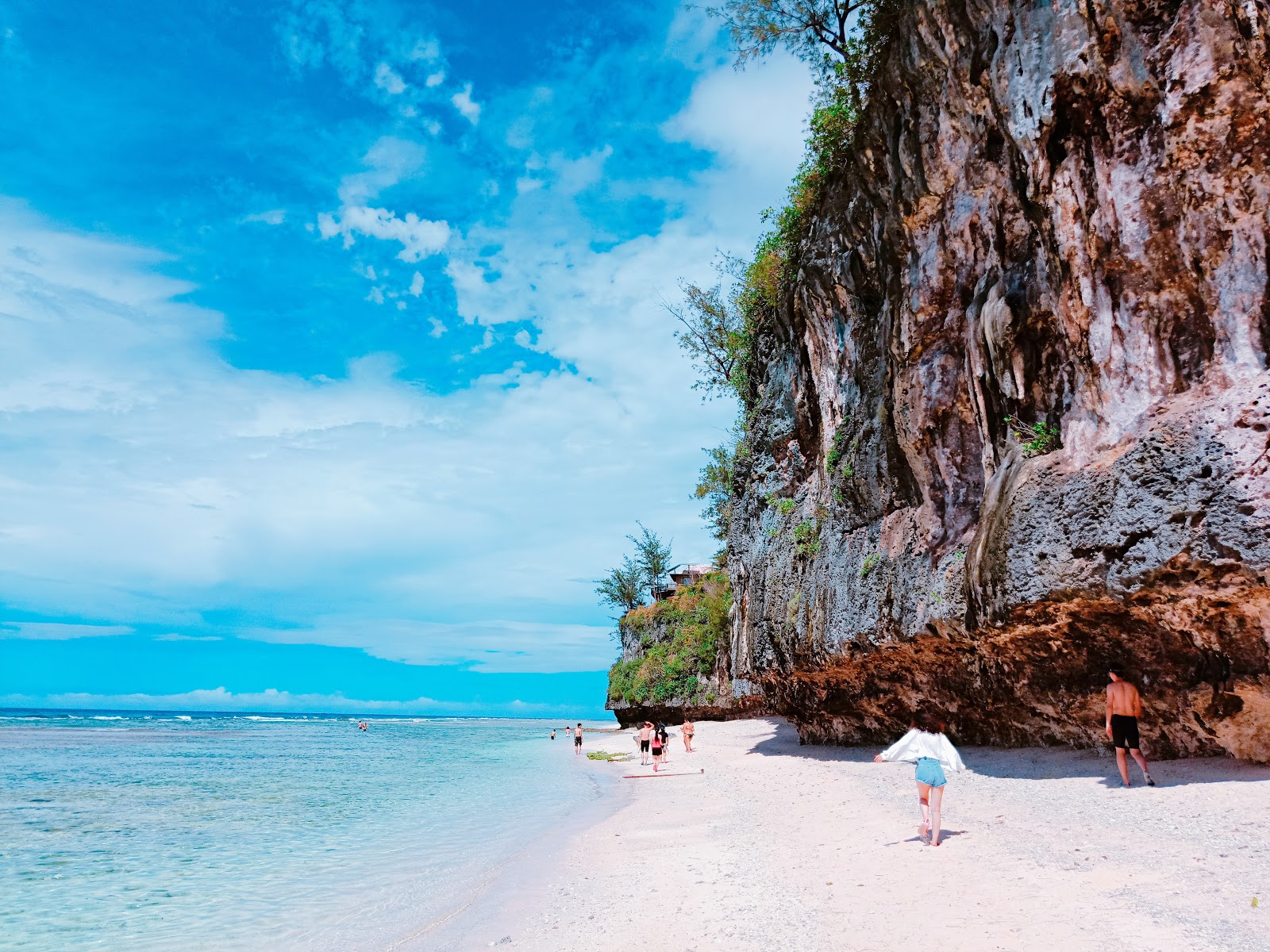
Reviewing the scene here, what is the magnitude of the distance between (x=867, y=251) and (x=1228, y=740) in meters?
11.0

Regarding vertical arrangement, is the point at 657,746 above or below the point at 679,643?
below

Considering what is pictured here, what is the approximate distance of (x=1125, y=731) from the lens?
28.9 ft

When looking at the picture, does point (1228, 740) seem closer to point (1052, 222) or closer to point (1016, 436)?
point (1016, 436)

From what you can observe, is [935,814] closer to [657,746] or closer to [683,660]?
[657,746]

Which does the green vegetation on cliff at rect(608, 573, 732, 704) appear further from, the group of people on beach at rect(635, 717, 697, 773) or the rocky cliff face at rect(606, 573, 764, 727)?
the group of people on beach at rect(635, 717, 697, 773)

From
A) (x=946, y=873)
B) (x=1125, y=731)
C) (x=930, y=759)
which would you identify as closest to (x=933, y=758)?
(x=930, y=759)

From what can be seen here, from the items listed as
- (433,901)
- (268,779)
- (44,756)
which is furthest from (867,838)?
(44,756)

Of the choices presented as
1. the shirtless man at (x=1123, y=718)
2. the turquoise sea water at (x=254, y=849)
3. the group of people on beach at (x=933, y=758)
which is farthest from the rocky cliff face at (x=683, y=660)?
the group of people on beach at (x=933, y=758)

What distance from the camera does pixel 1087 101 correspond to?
9500 millimetres

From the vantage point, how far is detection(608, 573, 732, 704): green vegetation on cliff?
127 feet

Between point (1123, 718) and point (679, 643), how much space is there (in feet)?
111

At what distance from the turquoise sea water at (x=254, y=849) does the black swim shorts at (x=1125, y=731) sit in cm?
785

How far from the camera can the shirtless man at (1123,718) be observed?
868 centimetres

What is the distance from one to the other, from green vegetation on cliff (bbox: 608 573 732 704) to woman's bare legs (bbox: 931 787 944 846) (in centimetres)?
2706
